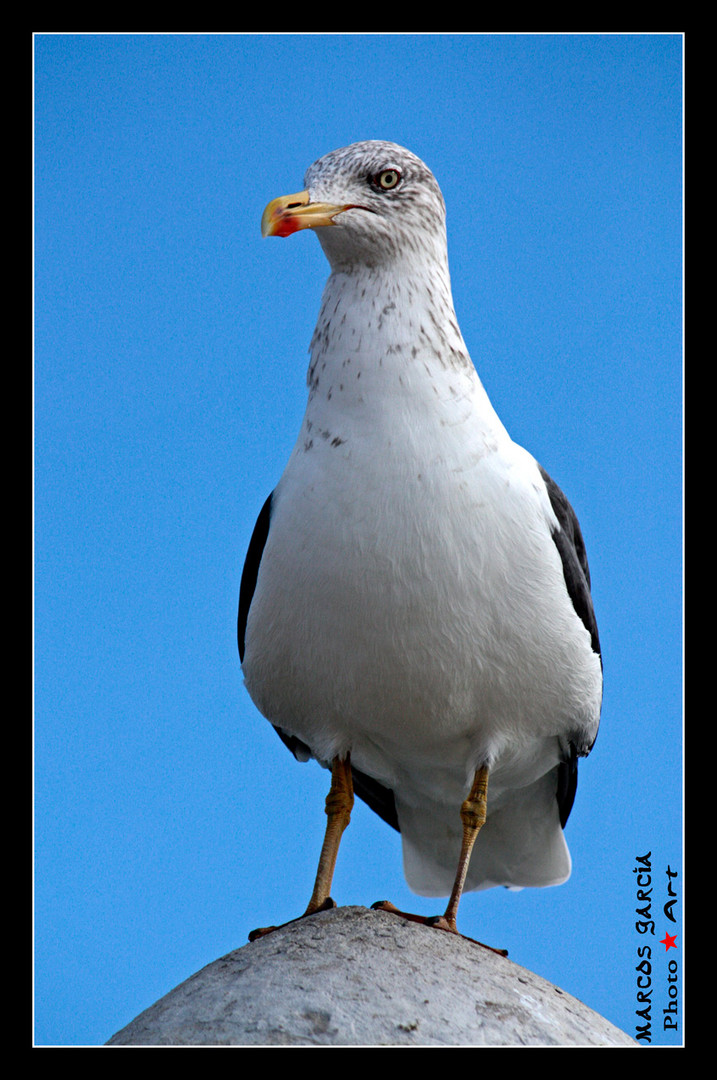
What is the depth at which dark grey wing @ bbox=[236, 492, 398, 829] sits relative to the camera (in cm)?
556

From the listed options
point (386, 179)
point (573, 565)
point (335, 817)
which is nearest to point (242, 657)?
point (335, 817)

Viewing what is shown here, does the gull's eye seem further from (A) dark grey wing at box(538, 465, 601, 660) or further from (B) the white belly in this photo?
(A) dark grey wing at box(538, 465, 601, 660)

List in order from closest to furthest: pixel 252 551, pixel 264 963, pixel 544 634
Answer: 1. pixel 264 963
2. pixel 544 634
3. pixel 252 551

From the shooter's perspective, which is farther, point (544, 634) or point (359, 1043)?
point (544, 634)

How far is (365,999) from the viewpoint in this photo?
4.54 m

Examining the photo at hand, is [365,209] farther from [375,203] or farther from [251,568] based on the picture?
[251,568]

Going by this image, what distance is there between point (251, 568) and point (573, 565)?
5.23ft

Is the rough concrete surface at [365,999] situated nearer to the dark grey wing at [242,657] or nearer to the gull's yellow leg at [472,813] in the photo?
the gull's yellow leg at [472,813]

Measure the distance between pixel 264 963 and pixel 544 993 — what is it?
1231 millimetres

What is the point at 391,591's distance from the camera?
4.86m

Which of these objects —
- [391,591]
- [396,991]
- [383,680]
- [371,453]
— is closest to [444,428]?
[371,453]

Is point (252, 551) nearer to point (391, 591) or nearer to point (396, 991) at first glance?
point (391, 591)

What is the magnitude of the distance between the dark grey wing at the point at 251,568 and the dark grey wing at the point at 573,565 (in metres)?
1.35

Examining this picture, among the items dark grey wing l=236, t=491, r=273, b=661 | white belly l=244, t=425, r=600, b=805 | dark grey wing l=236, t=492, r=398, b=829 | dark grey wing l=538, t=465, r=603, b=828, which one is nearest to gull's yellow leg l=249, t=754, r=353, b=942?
white belly l=244, t=425, r=600, b=805
